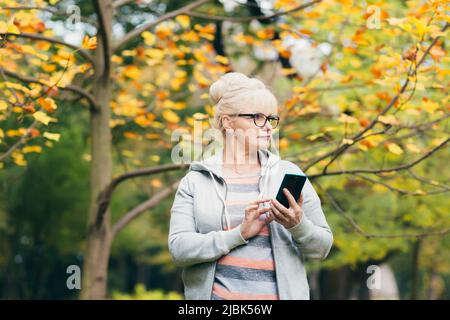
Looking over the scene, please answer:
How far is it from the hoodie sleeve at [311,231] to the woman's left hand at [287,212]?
25 millimetres

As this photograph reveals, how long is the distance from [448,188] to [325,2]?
7.84 feet

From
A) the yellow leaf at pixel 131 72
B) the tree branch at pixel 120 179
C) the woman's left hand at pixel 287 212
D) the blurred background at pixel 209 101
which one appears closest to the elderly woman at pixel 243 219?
the woman's left hand at pixel 287 212

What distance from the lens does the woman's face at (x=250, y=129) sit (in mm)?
2875

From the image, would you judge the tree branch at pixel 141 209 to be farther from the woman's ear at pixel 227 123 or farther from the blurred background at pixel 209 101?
the woman's ear at pixel 227 123

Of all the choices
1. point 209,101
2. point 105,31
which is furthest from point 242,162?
point 209,101

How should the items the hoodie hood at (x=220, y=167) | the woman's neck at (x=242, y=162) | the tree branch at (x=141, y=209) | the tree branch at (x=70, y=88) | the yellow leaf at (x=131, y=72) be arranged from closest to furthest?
the hoodie hood at (x=220, y=167)
the woman's neck at (x=242, y=162)
the tree branch at (x=70, y=88)
the tree branch at (x=141, y=209)
the yellow leaf at (x=131, y=72)

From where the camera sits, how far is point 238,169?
296cm

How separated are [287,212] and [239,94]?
584mm

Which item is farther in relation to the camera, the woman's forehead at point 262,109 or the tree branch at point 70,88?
the tree branch at point 70,88

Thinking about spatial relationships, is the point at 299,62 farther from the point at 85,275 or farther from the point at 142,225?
the point at 142,225

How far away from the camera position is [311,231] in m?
2.72

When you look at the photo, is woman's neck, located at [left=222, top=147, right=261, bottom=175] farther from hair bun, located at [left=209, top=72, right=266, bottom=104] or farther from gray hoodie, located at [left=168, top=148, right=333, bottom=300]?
hair bun, located at [left=209, top=72, right=266, bottom=104]

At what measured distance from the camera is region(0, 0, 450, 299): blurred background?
5.48 metres
